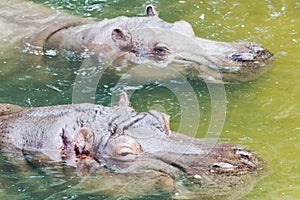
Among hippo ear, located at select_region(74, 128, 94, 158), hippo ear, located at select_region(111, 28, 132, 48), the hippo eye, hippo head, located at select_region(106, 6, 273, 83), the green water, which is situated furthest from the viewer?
hippo ear, located at select_region(111, 28, 132, 48)

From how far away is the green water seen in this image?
547 centimetres

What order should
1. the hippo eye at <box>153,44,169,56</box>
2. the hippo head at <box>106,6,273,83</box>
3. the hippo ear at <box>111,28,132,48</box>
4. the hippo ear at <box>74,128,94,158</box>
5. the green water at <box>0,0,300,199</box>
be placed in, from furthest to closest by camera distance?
the hippo ear at <box>111,28,132,48</box> → the hippo eye at <box>153,44,169,56</box> → the hippo head at <box>106,6,273,83</box> → the green water at <box>0,0,300,199</box> → the hippo ear at <box>74,128,94,158</box>

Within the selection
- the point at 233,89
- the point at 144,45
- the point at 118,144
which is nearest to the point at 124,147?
the point at 118,144

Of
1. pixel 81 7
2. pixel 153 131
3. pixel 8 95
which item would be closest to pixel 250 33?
pixel 81 7

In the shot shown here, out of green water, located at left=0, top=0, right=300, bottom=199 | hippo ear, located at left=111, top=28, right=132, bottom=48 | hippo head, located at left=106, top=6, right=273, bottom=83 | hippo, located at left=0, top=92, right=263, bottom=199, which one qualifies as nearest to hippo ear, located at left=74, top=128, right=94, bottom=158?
hippo, located at left=0, top=92, right=263, bottom=199

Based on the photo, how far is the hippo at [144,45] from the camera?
24.6 ft

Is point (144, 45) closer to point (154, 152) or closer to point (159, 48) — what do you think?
point (159, 48)

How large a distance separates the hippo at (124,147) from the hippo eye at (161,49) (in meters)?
2.27

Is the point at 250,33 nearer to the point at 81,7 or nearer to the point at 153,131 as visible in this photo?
the point at 81,7

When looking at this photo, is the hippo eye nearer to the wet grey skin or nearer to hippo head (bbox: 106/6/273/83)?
hippo head (bbox: 106/6/273/83)

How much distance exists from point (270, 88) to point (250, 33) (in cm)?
183

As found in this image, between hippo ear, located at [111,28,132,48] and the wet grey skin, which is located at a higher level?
hippo ear, located at [111,28,132,48]

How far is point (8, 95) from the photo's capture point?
738 cm

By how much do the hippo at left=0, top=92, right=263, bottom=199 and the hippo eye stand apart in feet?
7.44
